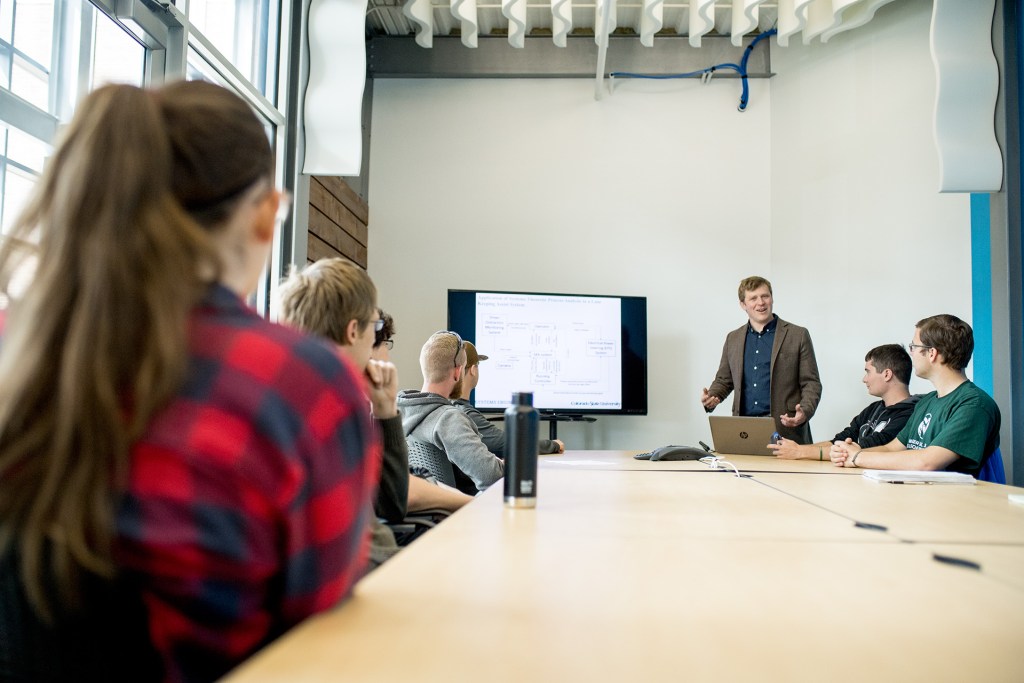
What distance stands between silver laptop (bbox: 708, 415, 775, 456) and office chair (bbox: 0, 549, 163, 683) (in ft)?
8.78

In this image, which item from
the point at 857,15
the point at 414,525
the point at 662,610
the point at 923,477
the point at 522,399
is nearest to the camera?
the point at 662,610

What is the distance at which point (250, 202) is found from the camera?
2.37 feet

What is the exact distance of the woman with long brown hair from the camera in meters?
0.60

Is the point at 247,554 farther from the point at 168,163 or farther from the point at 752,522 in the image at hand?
the point at 752,522

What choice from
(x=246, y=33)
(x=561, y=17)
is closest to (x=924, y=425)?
(x=561, y=17)

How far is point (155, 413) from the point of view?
0.62 metres

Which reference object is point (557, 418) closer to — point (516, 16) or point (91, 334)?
point (516, 16)

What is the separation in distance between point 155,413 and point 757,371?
4.17 meters

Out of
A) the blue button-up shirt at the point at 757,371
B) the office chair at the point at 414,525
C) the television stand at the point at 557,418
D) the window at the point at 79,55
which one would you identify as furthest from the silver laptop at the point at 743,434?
the window at the point at 79,55

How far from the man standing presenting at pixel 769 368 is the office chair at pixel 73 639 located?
366 centimetres

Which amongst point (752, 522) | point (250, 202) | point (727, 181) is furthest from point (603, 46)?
point (250, 202)

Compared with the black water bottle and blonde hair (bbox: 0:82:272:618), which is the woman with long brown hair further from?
the black water bottle

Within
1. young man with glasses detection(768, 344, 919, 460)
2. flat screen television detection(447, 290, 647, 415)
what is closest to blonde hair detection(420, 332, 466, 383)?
young man with glasses detection(768, 344, 919, 460)

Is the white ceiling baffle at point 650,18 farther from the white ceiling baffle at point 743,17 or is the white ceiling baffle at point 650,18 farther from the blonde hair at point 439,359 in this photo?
the blonde hair at point 439,359
